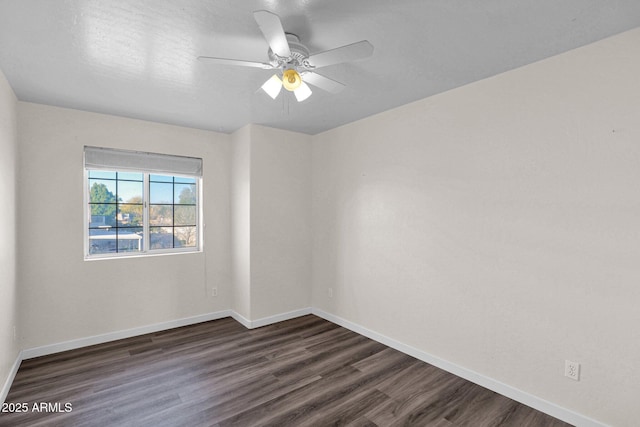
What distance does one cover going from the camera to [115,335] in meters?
3.45

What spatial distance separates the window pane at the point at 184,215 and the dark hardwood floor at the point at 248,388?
1.40 m

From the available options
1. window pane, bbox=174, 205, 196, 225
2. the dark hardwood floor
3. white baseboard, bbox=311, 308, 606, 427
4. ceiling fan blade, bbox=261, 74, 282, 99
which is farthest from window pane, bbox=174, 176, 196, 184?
white baseboard, bbox=311, 308, 606, 427

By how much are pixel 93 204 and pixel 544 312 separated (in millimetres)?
4297

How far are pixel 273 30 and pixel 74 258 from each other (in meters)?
3.14

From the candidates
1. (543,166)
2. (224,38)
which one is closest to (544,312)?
(543,166)

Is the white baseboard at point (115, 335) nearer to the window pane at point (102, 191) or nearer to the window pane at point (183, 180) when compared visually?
the window pane at point (102, 191)

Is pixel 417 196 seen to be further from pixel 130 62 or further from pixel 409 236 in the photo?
pixel 130 62

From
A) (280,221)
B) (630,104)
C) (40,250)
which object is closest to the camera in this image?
(630,104)

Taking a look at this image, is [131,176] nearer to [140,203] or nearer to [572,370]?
[140,203]

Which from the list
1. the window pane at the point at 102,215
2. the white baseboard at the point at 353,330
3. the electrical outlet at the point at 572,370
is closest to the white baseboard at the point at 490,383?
the white baseboard at the point at 353,330

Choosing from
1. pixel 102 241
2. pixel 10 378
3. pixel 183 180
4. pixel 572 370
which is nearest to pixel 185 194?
pixel 183 180

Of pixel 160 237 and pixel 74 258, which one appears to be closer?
pixel 74 258

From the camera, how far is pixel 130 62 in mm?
2215

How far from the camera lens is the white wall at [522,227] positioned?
1946 millimetres
